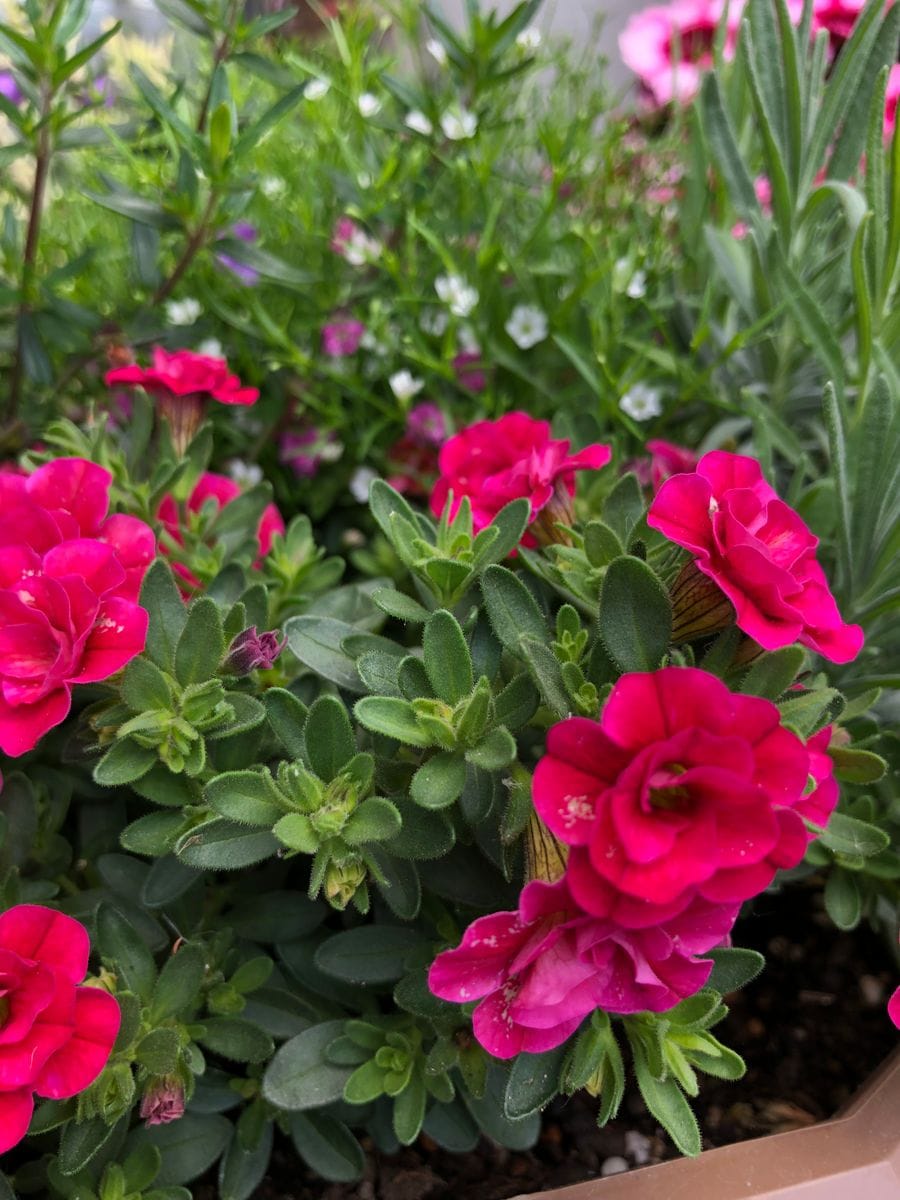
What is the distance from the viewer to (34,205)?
0.88m

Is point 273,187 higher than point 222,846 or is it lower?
higher

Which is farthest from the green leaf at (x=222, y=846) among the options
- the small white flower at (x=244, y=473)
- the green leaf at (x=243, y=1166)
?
the small white flower at (x=244, y=473)

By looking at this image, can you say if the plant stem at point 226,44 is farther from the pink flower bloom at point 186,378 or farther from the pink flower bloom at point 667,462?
the pink flower bloom at point 667,462

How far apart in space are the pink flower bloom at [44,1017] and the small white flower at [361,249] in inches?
27.6

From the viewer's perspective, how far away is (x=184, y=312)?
104 cm

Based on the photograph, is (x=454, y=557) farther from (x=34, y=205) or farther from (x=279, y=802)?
(x=34, y=205)

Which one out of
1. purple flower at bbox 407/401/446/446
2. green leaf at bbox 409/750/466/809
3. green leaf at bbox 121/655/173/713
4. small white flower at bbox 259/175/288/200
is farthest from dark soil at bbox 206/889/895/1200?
small white flower at bbox 259/175/288/200

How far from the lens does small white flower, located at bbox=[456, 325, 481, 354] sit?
39.5 inches

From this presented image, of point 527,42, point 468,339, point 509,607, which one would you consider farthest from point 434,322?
point 509,607

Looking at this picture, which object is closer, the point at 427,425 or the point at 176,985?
the point at 176,985

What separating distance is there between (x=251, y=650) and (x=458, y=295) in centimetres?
51

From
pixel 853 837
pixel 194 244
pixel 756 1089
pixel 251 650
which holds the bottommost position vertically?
pixel 756 1089

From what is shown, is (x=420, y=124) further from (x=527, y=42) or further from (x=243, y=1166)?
(x=243, y=1166)

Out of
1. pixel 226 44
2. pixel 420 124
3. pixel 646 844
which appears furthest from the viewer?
pixel 420 124
